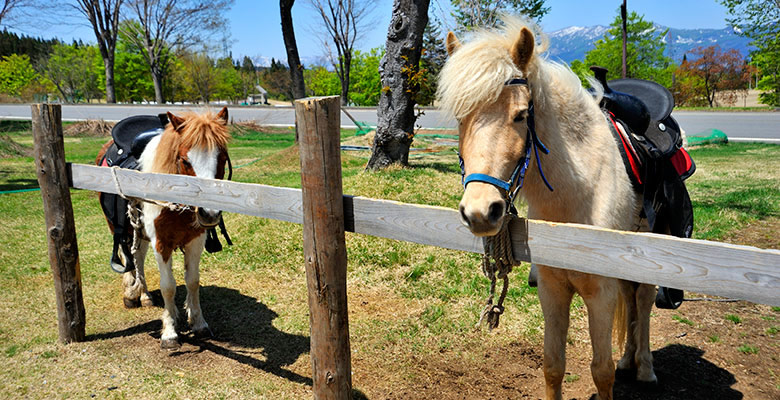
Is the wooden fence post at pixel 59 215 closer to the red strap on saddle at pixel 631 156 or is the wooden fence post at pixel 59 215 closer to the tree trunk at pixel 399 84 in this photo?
the red strap on saddle at pixel 631 156

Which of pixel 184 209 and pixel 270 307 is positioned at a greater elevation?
pixel 184 209

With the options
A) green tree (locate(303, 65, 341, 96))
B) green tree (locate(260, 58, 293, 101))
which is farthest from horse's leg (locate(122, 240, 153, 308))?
green tree (locate(260, 58, 293, 101))

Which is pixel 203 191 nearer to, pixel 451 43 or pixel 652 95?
pixel 451 43

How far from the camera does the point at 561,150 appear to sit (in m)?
2.33

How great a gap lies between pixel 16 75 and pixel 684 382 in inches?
2583

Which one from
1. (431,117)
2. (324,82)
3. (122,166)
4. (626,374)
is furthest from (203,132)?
(324,82)

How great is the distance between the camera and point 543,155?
7.50 feet

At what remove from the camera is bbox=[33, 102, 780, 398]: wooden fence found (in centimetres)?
154

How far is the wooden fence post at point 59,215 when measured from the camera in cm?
392

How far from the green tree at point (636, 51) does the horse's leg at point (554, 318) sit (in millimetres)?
36022

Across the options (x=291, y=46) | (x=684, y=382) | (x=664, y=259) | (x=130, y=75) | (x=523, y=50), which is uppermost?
(x=130, y=75)

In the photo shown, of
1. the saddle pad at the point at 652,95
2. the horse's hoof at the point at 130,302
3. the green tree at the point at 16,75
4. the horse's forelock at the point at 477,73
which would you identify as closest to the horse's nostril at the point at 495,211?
the horse's forelock at the point at 477,73

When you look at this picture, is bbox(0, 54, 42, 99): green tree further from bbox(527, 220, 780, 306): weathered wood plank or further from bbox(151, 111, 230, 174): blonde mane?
bbox(527, 220, 780, 306): weathered wood plank

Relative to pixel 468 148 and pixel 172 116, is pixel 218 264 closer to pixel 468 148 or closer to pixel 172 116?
pixel 172 116
